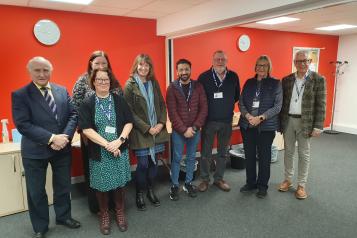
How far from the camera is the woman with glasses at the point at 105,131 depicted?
223cm

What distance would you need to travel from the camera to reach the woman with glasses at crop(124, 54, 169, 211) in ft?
8.55

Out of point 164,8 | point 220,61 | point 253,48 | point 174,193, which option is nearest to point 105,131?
point 174,193

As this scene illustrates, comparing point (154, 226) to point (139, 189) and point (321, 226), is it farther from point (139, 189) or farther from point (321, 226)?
point (321, 226)

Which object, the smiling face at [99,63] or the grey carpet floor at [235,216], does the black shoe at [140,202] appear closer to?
the grey carpet floor at [235,216]

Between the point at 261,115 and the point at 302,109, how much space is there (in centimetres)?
42

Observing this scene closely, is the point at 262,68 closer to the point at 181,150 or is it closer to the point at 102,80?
the point at 181,150

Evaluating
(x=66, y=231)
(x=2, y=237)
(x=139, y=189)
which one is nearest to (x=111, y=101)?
(x=139, y=189)

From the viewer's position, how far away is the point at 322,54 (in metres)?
6.36

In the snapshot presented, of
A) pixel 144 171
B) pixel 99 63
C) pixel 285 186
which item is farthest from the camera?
pixel 285 186

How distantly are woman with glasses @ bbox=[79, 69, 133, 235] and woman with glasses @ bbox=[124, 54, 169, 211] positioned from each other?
0.23m

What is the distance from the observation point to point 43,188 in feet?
7.43

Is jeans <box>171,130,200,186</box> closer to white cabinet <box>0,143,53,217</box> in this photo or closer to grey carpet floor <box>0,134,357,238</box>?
grey carpet floor <box>0,134,357,238</box>

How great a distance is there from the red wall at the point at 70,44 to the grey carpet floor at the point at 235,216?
1.52m

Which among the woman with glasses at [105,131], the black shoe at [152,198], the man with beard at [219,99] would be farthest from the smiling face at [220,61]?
the black shoe at [152,198]
